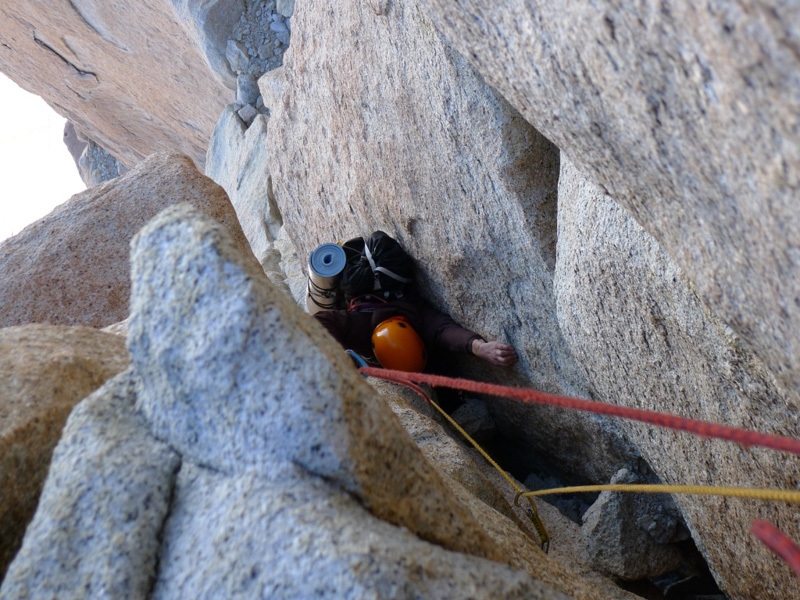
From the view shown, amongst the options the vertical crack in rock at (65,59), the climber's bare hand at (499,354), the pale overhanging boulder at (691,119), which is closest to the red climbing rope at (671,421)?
the pale overhanging boulder at (691,119)

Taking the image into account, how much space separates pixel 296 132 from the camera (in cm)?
550

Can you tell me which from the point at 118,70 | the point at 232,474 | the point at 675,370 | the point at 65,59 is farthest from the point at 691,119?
the point at 65,59

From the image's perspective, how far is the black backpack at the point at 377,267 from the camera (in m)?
4.66

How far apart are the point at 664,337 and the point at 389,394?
6.07 feet

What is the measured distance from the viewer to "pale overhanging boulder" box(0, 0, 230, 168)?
9.36 meters

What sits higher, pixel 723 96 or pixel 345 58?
pixel 345 58

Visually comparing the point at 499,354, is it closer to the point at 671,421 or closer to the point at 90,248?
the point at 90,248

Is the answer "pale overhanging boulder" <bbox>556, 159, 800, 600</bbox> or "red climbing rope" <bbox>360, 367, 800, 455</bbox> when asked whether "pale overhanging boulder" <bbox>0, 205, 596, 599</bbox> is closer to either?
"red climbing rope" <bbox>360, 367, 800, 455</bbox>

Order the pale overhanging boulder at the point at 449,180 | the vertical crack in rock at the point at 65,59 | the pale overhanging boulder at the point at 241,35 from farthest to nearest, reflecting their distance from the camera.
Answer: the vertical crack in rock at the point at 65,59, the pale overhanging boulder at the point at 241,35, the pale overhanging boulder at the point at 449,180

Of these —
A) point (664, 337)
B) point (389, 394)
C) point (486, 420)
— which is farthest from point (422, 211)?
point (664, 337)

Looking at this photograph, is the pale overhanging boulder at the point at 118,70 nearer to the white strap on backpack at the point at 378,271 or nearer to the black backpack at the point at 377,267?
the black backpack at the point at 377,267

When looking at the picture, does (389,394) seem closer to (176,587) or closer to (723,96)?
(176,587)

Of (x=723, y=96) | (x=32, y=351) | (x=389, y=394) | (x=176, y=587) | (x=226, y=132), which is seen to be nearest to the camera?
(x=723, y=96)

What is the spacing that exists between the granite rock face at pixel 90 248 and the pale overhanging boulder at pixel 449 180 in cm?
102
